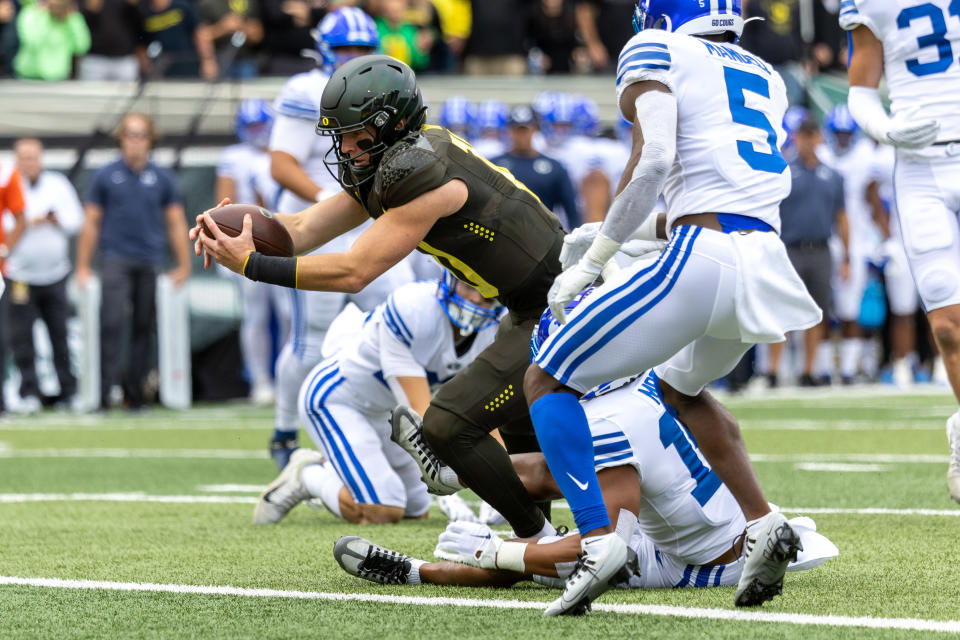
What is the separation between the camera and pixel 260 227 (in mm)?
4250

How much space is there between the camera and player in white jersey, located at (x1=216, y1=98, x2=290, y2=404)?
12.4 metres

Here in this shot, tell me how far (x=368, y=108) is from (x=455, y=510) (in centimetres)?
202

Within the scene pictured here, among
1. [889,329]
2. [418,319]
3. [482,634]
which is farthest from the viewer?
[889,329]

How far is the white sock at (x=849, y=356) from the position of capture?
45.0ft

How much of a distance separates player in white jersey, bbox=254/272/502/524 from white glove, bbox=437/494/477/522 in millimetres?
144

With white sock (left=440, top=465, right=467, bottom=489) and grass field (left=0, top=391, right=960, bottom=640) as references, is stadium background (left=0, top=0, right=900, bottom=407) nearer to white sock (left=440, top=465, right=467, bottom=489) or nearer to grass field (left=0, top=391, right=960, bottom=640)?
grass field (left=0, top=391, right=960, bottom=640)

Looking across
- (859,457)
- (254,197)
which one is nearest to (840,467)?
(859,457)

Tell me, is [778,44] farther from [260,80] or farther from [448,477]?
[448,477]

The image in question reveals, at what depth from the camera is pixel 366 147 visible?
167 inches

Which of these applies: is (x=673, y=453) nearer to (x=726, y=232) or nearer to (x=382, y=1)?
(x=726, y=232)

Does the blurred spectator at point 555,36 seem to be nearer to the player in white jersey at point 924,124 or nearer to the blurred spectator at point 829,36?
the blurred spectator at point 829,36

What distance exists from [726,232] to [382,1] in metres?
11.7

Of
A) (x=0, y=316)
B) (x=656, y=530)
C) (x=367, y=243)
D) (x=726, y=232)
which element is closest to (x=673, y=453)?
(x=656, y=530)

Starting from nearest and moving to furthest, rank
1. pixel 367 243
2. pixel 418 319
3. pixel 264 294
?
1. pixel 367 243
2. pixel 418 319
3. pixel 264 294
